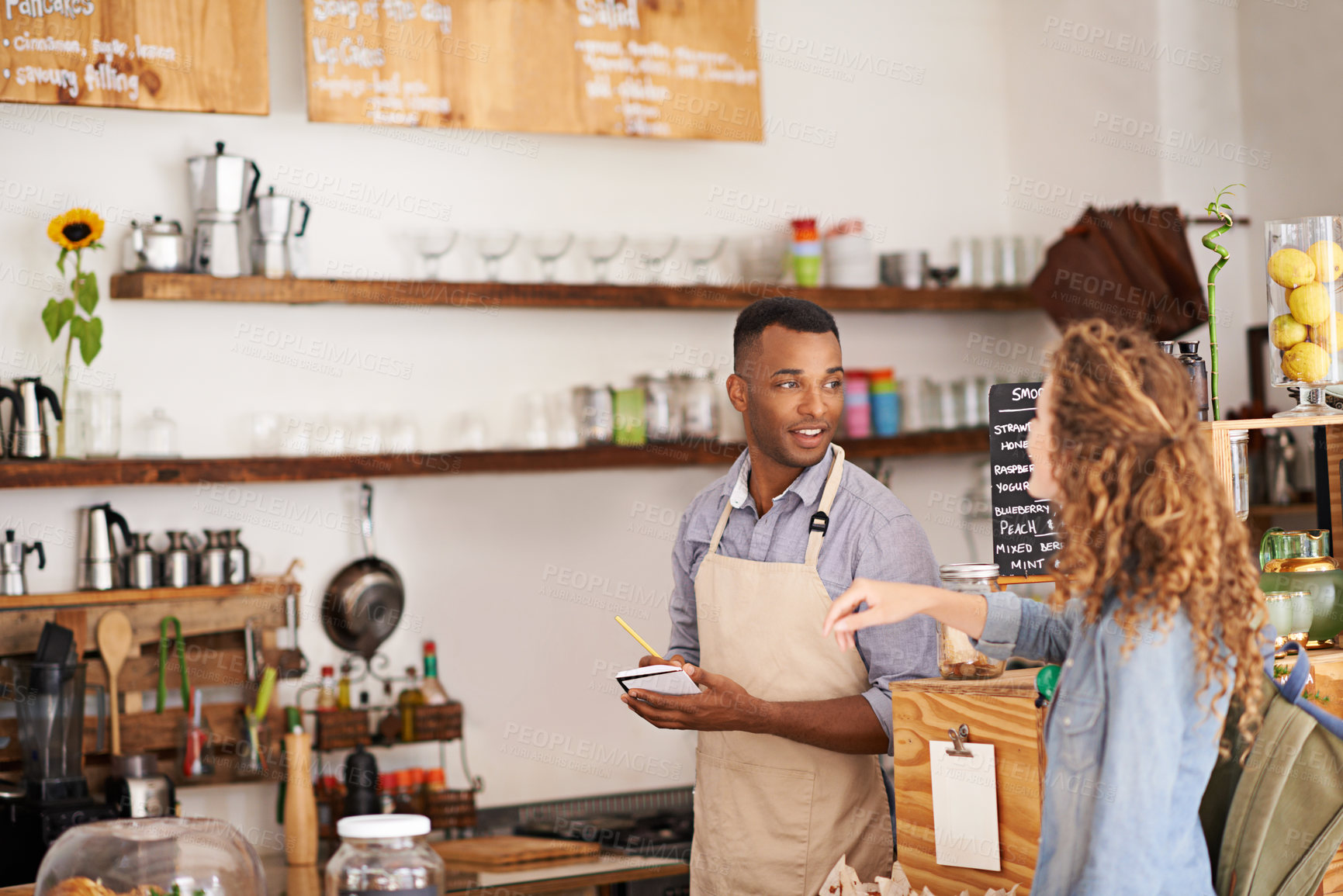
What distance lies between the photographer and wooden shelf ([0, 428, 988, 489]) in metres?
3.42

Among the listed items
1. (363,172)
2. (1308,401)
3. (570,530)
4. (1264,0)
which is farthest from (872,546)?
(1264,0)

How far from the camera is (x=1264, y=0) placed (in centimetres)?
420

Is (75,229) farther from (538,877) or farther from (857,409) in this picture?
(857,409)

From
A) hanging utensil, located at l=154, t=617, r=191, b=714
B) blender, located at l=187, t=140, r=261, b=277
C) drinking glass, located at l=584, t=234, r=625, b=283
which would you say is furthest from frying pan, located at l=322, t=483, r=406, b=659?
drinking glass, located at l=584, t=234, r=625, b=283

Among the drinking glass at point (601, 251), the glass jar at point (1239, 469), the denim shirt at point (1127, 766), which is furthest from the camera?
the drinking glass at point (601, 251)

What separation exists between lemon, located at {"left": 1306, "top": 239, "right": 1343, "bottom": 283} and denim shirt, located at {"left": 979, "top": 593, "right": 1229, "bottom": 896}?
0.93 meters

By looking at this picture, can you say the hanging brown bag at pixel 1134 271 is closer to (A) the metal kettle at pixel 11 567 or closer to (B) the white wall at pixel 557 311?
(B) the white wall at pixel 557 311

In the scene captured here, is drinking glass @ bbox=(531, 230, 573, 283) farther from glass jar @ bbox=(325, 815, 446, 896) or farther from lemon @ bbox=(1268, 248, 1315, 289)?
glass jar @ bbox=(325, 815, 446, 896)

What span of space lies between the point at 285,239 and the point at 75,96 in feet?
2.07

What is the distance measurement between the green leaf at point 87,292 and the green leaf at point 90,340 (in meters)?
0.03

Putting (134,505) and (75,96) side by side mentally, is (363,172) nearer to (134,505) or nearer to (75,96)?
(75,96)

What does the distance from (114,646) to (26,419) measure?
64cm

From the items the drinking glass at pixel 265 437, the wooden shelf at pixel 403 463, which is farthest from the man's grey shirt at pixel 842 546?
the drinking glass at pixel 265 437

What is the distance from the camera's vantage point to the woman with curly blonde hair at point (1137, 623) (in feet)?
4.30
